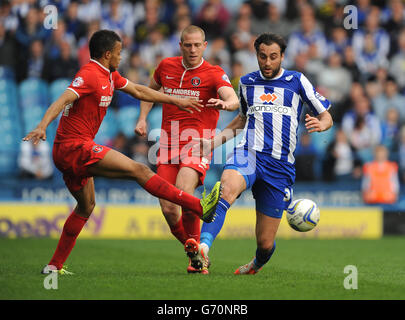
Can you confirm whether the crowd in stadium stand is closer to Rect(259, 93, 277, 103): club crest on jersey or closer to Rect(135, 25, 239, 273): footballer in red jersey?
Rect(135, 25, 239, 273): footballer in red jersey

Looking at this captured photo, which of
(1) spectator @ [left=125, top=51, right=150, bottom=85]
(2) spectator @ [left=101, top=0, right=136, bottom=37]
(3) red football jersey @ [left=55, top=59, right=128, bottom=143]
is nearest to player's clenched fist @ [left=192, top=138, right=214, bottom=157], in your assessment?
(3) red football jersey @ [left=55, top=59, right=128, bottom=143]

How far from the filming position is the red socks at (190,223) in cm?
816

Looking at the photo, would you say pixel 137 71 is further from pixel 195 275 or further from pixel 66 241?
pixel 195 275

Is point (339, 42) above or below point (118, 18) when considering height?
below

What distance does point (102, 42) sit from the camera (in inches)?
283

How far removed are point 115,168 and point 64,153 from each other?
21.6 inches

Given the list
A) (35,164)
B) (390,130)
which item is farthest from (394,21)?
(35,164)

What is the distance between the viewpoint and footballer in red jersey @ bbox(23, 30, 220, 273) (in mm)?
6914

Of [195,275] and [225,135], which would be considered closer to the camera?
[195,275]

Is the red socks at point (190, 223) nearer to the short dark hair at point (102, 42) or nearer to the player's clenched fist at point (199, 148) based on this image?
the player's clenched fist at point (199, 148)

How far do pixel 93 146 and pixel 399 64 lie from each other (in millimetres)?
11588

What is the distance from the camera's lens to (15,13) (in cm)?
1642

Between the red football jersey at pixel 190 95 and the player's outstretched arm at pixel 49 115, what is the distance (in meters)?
1.70
